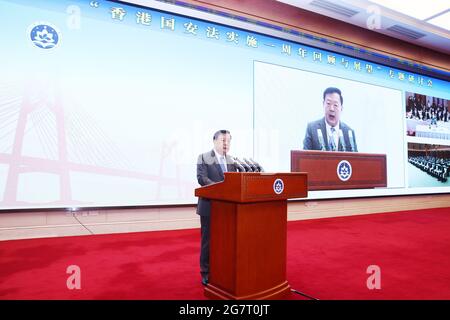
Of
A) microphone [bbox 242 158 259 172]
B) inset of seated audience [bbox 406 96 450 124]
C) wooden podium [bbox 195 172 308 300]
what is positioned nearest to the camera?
wooden podium [bbox 195 172 308 300]

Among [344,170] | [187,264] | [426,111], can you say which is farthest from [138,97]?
[426,111]

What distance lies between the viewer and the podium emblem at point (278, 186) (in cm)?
191

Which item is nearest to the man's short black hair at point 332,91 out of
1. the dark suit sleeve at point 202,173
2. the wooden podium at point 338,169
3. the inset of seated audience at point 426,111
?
the wooden podium at point 338,169

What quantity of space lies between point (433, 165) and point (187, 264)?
6440 millimetres

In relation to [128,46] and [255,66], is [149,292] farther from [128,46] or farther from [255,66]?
[255,66]

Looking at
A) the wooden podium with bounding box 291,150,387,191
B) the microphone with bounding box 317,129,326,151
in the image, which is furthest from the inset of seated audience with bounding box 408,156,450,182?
the microphone with bounding box 317,129,326,151

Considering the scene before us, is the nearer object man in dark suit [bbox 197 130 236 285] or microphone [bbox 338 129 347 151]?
man in dark suit [bbox 197 130 236 285]

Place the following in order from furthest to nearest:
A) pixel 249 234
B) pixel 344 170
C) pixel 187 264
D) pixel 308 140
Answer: pixel 344 170 → pixel 308 140 → pixel 187 264 → pixel 249 234

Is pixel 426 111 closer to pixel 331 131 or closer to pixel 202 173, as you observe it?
pixel 331 131

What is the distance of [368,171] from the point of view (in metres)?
5.87

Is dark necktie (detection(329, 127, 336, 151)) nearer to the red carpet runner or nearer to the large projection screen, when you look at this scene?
the large projection screen

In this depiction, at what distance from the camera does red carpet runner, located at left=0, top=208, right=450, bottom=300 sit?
217 cm

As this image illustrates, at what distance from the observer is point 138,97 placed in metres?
4.11

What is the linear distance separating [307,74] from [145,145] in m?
3.01
